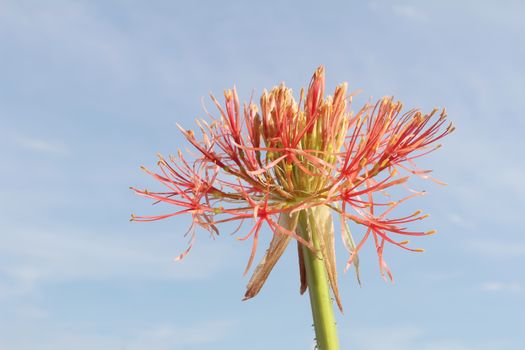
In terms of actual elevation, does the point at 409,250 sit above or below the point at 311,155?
below

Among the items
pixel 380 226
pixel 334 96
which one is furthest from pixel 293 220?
pixel 334 96

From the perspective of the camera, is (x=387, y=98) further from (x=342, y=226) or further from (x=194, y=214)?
(x=194, y=214)

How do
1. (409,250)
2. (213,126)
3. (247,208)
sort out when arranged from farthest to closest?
(213,126) < (247,208) < (409,250)

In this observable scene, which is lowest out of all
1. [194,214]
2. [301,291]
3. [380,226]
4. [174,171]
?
[301,291]

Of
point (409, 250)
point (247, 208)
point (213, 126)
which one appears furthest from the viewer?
point (213, 126)

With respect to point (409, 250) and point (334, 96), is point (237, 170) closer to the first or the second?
point (334, 96)

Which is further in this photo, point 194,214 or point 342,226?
point 194,214

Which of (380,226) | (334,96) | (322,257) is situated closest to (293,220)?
(322,257)
